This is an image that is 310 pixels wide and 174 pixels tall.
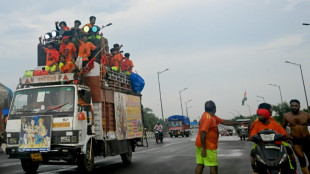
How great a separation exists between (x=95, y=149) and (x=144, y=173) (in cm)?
A: 165

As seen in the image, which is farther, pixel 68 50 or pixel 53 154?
pixel 68 50

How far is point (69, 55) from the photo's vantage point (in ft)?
33.3

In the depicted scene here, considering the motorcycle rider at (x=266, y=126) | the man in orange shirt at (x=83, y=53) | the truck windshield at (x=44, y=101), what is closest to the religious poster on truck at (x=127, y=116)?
the man in orange shirt at (x=83, y=53)

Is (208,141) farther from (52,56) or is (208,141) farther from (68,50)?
(52,56)

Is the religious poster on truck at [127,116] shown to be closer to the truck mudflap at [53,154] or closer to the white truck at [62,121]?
the white truck at [62,121]

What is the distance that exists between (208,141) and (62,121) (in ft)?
13.4

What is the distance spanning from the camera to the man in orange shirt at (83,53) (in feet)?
33.9

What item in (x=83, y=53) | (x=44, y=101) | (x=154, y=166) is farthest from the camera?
(x=154, y=166)

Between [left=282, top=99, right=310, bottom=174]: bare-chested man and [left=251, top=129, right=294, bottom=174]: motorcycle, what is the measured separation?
1.73 m

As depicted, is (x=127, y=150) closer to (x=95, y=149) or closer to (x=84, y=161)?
(x=95, y=149)

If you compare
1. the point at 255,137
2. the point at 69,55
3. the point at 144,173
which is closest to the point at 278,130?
the point at 255,137

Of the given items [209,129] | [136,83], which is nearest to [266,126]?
[209,129]

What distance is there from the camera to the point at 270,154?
5.41 metres

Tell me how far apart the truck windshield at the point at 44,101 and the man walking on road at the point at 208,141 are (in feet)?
13.0
